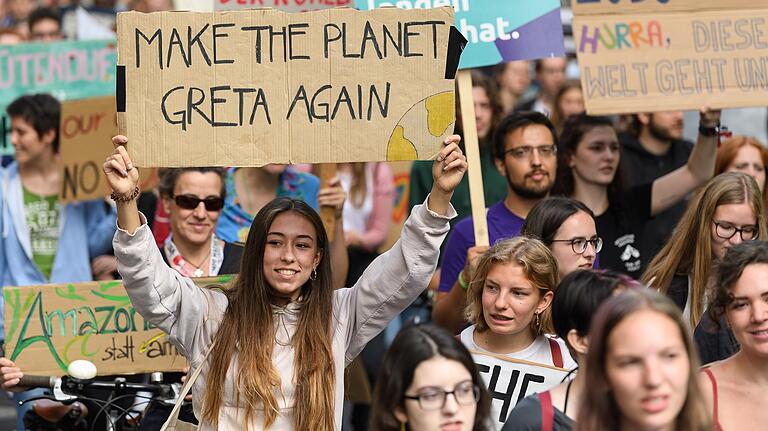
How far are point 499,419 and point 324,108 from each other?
4.35 ft

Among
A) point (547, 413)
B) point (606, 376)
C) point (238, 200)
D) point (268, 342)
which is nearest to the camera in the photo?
point (606, 376)

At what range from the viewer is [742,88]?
21.4ft

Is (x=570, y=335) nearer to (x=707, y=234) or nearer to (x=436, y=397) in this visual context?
(x=436, y=397)

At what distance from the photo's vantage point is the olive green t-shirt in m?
7.59

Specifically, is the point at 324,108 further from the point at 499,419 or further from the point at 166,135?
the point at 499,419

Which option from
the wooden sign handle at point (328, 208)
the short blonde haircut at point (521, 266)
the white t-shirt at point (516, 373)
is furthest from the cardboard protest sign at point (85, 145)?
the white t-shirt at point (516, 373)

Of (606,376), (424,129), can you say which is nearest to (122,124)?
(424,129)

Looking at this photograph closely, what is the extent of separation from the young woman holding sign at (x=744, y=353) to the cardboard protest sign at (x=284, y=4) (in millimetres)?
3294

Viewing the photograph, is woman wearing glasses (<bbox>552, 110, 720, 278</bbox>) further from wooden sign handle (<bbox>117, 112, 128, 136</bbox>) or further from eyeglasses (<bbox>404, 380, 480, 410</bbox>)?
eyeglasses (<bbox>404, 380, 480, 410</bbox>)

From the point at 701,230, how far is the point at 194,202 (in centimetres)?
236

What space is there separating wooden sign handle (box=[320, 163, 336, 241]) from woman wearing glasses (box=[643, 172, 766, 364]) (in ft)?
5.88

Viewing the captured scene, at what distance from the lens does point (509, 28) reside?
6547 mm

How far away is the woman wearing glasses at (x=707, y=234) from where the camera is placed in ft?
18.1

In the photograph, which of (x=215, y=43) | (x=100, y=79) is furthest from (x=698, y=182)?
(x=100, y=79)
